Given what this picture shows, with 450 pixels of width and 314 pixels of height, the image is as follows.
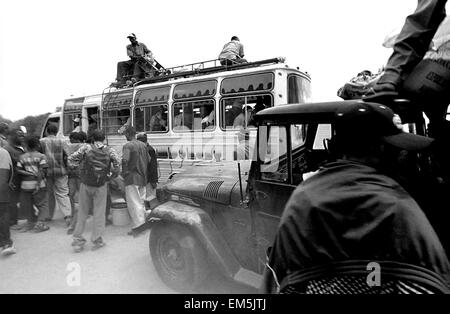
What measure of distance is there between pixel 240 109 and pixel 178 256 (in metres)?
3.83

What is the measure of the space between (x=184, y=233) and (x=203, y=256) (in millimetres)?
297

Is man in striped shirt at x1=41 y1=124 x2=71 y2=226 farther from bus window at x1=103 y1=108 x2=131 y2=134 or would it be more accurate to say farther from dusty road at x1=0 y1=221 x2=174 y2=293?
bus window at x1=103 y1=108 x2=131 y2=134

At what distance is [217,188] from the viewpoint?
9.32 ft

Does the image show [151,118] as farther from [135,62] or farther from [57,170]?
[57,170]

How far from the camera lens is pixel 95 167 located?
3799 mm

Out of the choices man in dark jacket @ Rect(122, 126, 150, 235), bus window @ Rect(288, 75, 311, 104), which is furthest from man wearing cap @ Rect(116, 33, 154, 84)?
bus window @ Rect(288, 75, 311, 104)

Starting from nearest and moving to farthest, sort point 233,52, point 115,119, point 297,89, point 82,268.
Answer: point 82,268 < point 297,89 < point 233,52 < point 115,119

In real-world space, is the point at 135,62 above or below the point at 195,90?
above

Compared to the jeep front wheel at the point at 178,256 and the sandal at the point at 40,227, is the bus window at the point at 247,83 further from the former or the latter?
the sandal at the point at 40,227

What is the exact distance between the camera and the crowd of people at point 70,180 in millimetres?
3803

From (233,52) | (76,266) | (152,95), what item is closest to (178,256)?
(76,266)

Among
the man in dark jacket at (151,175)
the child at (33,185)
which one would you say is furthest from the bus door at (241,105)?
the child at (33,185)

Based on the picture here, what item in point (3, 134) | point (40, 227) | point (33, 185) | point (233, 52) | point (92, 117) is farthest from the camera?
point (92, 117)
